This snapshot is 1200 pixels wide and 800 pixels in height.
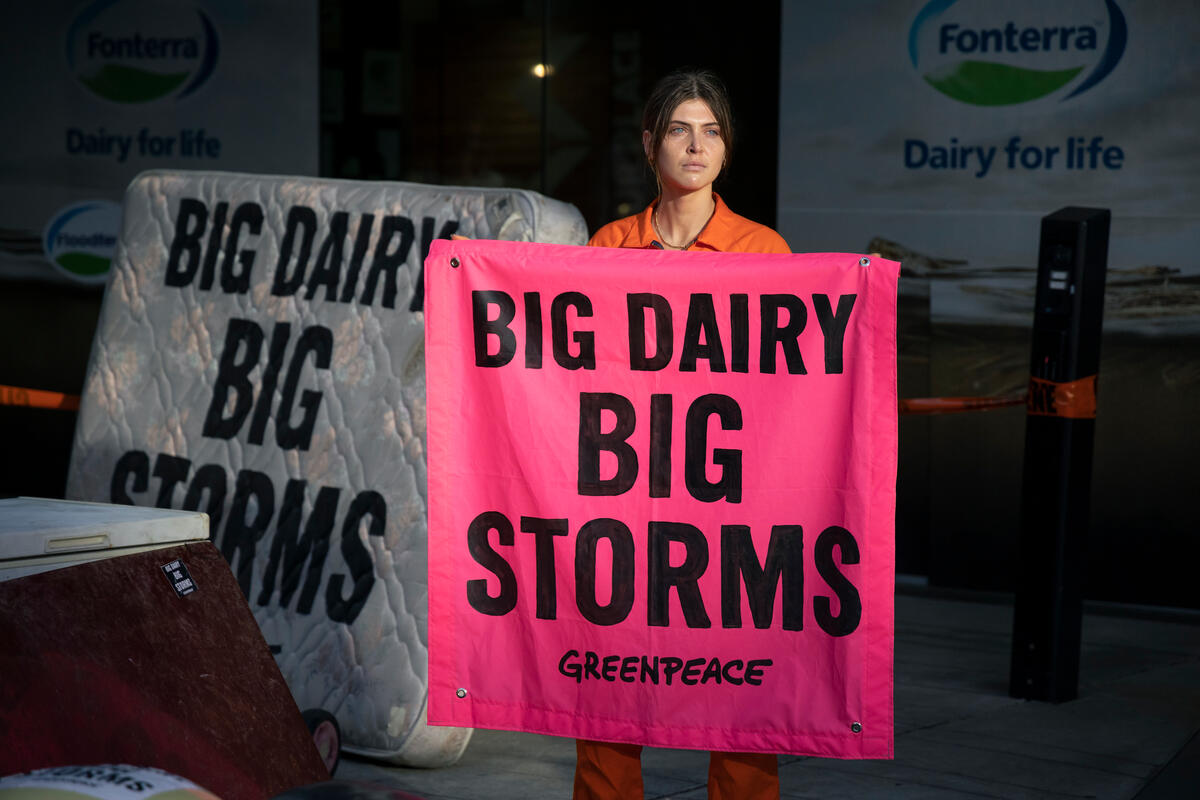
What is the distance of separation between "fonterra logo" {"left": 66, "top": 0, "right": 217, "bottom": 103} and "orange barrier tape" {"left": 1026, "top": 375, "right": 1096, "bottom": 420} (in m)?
4.63

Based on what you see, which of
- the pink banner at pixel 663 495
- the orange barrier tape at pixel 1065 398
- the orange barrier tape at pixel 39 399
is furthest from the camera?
the orange barrier tape at pixel 39 399

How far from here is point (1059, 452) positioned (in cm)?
464

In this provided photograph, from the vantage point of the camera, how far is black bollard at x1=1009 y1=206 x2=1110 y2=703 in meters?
4.62

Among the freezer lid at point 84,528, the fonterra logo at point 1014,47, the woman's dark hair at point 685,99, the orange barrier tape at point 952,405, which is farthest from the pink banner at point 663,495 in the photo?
the fonterra logo at point 1014,47

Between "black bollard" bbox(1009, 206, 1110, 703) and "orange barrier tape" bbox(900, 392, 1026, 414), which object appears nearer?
"black bollard" bbox(1009, 206, 1110, 703)

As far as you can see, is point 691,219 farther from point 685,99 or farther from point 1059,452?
point 1059,452

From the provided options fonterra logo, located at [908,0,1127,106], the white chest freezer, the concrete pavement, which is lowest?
the concrete pavement

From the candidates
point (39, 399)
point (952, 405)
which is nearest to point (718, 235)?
point (952, 405)

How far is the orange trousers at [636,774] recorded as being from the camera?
115 inches

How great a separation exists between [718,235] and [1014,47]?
11.1 ft

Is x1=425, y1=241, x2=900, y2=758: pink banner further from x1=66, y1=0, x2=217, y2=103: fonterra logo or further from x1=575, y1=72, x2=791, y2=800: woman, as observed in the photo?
x1=66, y1=0, x2=217, y2=103: fonterra logo

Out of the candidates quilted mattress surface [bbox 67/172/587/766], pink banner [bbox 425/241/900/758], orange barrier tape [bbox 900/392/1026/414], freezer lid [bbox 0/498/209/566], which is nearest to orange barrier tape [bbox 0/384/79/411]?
quilted mattress surface [bbox 67/172/587/766]

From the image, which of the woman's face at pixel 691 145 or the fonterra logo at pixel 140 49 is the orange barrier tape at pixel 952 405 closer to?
the woman's face at pixel 691 145

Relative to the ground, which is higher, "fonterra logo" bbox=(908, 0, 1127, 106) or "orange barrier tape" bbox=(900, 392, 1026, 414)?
"fonterra logo" bbox=(908, 0, 1127, 106)
